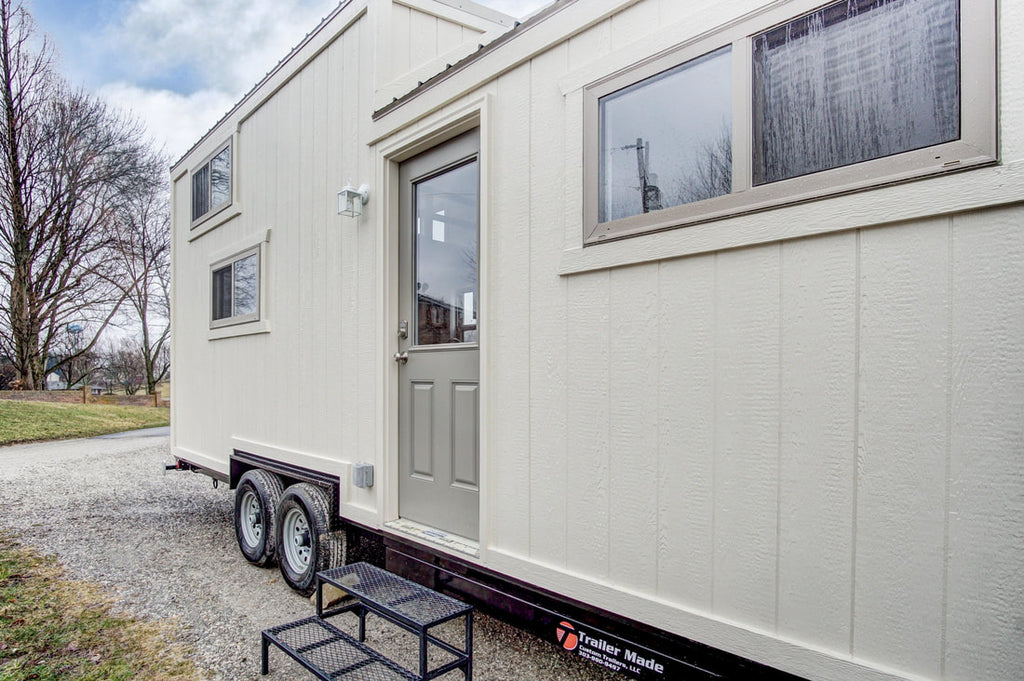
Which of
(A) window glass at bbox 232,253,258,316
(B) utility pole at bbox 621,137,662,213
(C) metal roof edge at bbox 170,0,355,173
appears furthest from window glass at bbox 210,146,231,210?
(B) utility pole at bbox 621,137,662,213

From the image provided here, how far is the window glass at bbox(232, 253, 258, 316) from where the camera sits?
429 cm

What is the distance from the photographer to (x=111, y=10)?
1415 cm

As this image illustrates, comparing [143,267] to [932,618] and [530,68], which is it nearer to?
[530,68]

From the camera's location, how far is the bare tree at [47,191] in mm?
14570

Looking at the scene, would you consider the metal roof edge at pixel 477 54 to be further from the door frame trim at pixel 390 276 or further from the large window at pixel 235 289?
the large window at pixel 235 289

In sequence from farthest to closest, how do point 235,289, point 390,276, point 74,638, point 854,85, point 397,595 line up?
point 235,289 → point 390,276 → point 74,638 → point 397,595 → point 854,85

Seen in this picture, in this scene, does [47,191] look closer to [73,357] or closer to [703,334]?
[73,357]

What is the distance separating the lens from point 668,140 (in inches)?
74.5

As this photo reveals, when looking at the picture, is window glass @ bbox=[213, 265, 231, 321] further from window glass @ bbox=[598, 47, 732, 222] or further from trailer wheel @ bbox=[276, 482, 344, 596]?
window glass @ bbox=[598, 47, 732, 222]

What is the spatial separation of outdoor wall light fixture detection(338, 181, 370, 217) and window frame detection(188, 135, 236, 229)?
1874 mm

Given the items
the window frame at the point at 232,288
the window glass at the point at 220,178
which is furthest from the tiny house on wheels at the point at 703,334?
the window glass at the point at 220,178

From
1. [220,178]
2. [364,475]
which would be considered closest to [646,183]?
[364,475]

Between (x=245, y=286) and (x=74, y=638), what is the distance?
7.73 feet

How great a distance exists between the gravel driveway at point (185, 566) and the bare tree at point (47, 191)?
908cm
